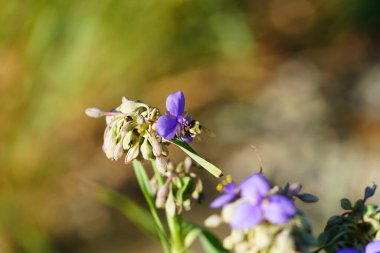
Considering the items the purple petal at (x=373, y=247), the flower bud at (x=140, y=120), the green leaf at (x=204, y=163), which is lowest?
the purple petal at (x=373, y=247)

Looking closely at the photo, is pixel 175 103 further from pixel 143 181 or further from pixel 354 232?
pixel 354 232

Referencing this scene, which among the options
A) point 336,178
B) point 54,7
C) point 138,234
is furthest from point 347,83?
point 54,7

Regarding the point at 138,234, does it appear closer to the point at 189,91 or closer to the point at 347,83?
the point at 189,91

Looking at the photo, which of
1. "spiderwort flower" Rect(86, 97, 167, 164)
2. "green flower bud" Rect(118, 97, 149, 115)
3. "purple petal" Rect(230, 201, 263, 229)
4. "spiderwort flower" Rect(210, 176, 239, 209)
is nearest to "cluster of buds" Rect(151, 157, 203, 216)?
"spiderwort flower" Rect(86, 97, 167, 164)

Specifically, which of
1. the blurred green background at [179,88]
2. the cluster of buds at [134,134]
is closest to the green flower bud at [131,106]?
the cluster of buds at [134,134]

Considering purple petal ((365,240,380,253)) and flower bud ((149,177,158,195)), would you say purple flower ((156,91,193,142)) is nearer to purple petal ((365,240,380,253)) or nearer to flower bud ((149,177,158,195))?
flower bud ((149,177,158,195))

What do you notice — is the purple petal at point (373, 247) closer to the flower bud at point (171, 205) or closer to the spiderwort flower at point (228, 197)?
the spiderwort flower at point (228, 197)

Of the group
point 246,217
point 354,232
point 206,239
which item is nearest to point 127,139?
point 206,239

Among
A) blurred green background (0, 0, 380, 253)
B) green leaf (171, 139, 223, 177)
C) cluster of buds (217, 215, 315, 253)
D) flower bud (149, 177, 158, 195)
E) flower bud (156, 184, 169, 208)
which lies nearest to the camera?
cluster of buds (217, 215, 315, 253)
